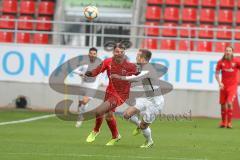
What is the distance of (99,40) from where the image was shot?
26719 millimetres

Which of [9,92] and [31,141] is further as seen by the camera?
[9,92]

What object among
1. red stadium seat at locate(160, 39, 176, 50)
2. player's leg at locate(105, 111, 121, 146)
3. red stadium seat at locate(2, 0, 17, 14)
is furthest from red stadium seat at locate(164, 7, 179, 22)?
player's leg at locate(105, 111, 121, 146)

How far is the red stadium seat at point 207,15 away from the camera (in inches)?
1204

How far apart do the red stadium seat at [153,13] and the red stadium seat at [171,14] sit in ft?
0.87

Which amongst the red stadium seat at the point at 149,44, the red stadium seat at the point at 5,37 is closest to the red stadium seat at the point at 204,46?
the red stadium seat at the point at 149,44

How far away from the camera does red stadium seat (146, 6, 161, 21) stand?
30.8 m

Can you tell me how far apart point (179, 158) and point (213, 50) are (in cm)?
1395

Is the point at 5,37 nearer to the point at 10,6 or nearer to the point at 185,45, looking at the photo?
the point at 10,6

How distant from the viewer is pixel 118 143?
54.2ft

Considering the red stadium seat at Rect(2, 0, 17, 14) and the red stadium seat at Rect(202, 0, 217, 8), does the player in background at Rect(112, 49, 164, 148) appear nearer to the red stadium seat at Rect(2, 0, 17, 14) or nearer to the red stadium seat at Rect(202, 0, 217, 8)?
the red stadium seat at Rect(202, 0, 217, 8)

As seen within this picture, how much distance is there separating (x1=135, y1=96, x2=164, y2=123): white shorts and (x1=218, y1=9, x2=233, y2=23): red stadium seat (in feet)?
51.4

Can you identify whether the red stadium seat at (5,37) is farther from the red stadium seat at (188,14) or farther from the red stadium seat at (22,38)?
the red stadium seat at (188,14)

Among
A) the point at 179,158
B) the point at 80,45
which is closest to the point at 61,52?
the point at 80,45

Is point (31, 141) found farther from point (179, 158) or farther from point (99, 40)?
point (99, 40)
